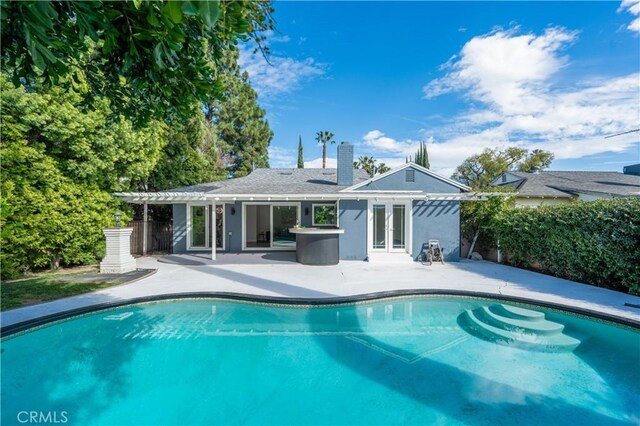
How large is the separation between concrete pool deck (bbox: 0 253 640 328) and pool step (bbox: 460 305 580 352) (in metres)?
1.21

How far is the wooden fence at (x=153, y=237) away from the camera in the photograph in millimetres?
14948

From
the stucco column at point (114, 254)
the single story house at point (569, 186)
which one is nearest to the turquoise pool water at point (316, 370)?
the stucco column at point (114, 254)

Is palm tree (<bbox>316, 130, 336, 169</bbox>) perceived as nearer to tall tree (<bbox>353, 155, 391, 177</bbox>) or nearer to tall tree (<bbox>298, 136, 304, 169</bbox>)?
tall tree (<bbox>298, 136, 304, 169</bbox>)

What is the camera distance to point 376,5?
37.9 feet

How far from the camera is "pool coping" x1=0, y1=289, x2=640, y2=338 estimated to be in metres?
6.23

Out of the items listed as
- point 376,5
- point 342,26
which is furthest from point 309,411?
point 342,26

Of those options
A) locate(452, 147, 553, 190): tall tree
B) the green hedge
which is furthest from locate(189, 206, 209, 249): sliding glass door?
locate(452, 147, 553, 190): tall tree

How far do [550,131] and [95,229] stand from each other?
43123 mm

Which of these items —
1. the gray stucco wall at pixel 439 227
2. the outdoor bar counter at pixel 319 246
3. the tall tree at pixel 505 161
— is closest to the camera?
→ the outdoor bar counter at pixel 319 246

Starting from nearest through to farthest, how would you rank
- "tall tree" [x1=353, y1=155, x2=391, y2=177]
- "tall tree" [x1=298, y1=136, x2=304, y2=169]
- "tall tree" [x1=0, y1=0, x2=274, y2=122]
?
"tall tree" [x1=0, y1=0, x2=274, y2=122]
"tall tree" [x1=298, y1=136, x2=304, y2=169]
"tall tree" [x1=353, y1=155, x2=391, y2=177]

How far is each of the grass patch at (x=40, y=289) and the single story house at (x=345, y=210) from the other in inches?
163

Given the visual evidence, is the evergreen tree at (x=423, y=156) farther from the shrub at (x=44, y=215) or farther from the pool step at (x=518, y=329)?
the shrub at (x=44, y=215)

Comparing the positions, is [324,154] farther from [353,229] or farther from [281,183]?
[353,229]

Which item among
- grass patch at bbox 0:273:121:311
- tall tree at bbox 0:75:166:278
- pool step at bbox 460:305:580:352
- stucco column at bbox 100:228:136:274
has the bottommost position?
pool step at bbox 460:305:580:352
